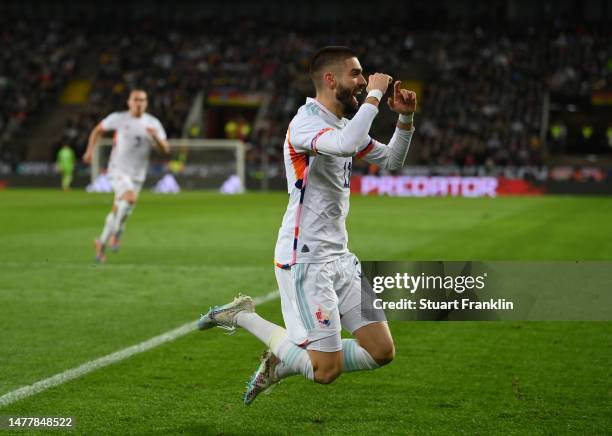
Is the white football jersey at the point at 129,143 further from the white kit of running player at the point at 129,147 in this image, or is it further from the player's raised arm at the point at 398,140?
the player's raised arm at the point at 398,140

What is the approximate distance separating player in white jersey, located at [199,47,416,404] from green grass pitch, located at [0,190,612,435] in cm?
34

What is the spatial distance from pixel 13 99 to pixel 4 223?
29.3 meters

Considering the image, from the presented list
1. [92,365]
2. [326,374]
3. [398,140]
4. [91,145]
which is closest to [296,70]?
[91,145]

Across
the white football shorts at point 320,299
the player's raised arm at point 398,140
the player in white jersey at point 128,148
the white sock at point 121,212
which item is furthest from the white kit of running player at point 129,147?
the white football shorts at point 320,299

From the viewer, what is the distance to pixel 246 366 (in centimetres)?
659

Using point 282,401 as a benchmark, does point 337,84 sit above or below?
above

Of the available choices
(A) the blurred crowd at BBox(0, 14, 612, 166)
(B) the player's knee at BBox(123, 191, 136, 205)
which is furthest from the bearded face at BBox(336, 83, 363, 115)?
(A) the blurred crowd at BBox(0, 14, 612, 166)

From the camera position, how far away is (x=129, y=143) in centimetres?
1419

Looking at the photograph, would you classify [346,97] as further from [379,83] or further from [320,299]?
[320,299]

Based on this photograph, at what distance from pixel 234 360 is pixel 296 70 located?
133ft

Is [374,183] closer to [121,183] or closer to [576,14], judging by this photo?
[576,14]

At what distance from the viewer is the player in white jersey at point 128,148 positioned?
13.6m

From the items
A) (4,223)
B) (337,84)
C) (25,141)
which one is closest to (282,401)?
(337,84)

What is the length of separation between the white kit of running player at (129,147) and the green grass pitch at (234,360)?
45.2 inches
